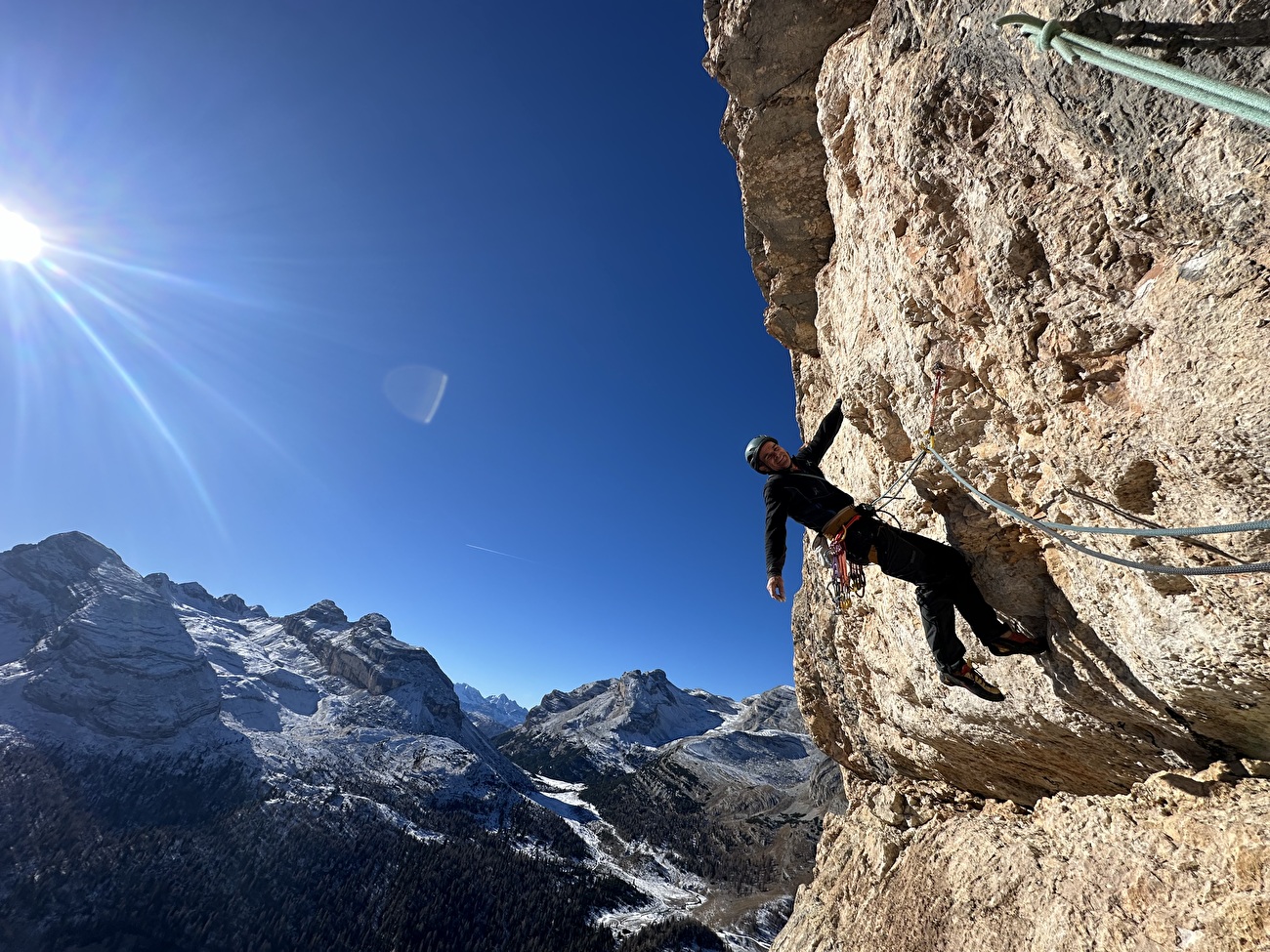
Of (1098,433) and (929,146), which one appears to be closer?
(1098,433)

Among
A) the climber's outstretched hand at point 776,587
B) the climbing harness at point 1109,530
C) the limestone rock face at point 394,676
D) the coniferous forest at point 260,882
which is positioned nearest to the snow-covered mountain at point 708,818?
the coniferous forest at point 260,882

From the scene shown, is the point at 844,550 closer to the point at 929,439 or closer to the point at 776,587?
the point at 776,587

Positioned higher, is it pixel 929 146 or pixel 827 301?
pixel 827 301

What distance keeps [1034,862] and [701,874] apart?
130132mm

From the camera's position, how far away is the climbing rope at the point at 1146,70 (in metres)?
1.77

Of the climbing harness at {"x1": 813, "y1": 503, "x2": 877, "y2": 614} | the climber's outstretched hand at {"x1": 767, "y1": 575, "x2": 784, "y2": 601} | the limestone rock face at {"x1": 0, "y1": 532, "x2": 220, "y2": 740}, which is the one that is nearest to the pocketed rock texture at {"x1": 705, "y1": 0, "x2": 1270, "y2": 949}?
the climbing harness at {"x1": 813, "y1": 503, "x2": 877, "y2": 614}

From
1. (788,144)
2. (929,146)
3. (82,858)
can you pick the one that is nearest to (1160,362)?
(929,146)

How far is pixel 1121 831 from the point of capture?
4176 millimetres

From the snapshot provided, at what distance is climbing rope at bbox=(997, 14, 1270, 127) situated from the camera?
1.77 metres

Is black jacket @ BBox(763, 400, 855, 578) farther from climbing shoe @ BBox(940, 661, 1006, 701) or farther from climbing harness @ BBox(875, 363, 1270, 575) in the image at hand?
climbing shoe @ BBox(940, 661, 1006, 701)

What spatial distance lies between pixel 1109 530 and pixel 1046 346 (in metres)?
1.35

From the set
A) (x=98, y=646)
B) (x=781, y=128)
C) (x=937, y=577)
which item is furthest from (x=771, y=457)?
(x=98, y=646)

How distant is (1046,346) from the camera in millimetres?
3566

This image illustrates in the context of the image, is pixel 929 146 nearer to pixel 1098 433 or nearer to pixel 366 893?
pixel 1098 433
